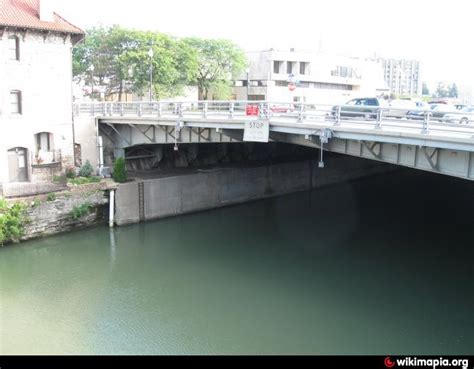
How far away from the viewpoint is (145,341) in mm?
18609

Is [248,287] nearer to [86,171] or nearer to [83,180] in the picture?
[83,180]

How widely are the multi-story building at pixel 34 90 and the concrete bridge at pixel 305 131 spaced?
9.36ft

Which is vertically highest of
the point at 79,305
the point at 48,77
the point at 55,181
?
the point at 48,77

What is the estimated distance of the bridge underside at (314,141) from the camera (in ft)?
64.7

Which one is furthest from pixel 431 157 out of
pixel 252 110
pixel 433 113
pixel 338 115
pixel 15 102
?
pixel 15 102

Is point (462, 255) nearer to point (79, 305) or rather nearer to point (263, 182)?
point (263, 182)

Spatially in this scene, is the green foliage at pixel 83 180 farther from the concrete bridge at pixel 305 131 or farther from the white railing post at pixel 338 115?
the white railing post at pixel 338 115

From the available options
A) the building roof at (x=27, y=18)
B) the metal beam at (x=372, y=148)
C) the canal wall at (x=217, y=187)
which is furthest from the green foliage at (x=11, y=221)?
the metal beam at (x=372, y=148)

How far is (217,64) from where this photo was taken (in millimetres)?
72375

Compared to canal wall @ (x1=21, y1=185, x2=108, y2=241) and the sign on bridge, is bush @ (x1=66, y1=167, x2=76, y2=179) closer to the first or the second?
canal wall @ (x1=21, y1=185, x2=108, y2=241)

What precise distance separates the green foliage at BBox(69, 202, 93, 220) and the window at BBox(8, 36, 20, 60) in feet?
28.8

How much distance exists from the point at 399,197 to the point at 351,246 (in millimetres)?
15827

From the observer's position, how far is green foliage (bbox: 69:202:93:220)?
30.6 meters

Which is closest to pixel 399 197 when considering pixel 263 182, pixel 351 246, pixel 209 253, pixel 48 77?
pixel 263 182
